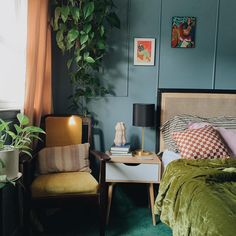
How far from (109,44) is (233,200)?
6.61ft

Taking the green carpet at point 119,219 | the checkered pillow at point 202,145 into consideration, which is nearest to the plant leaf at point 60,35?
the checkered pillow at point 202,145

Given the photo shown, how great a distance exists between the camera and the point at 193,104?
2770mm

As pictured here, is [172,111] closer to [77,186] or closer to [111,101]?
[111,101]

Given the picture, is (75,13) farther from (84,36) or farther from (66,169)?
(66,169)

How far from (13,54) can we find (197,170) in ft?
5.66

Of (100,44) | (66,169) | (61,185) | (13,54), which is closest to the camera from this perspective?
(61,185)

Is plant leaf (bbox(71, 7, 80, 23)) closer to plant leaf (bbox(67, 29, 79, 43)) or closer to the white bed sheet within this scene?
plant leaf (bbox(67, 29, 79, 43))

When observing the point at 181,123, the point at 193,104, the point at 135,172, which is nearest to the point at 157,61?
the point at 193,104

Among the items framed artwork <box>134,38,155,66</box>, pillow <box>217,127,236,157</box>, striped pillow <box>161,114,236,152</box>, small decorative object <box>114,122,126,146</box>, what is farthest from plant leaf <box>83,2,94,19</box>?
pillow <box>217,127,236,157</box>

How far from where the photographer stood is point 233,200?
1326 millimetres

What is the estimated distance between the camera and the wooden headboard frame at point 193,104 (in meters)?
2.76

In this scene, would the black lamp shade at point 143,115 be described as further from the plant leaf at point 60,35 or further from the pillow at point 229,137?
the plant leaf at point 60,35

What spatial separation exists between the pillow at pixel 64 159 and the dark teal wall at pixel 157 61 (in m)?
0.51

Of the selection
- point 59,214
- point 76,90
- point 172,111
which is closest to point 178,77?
point 172,111
